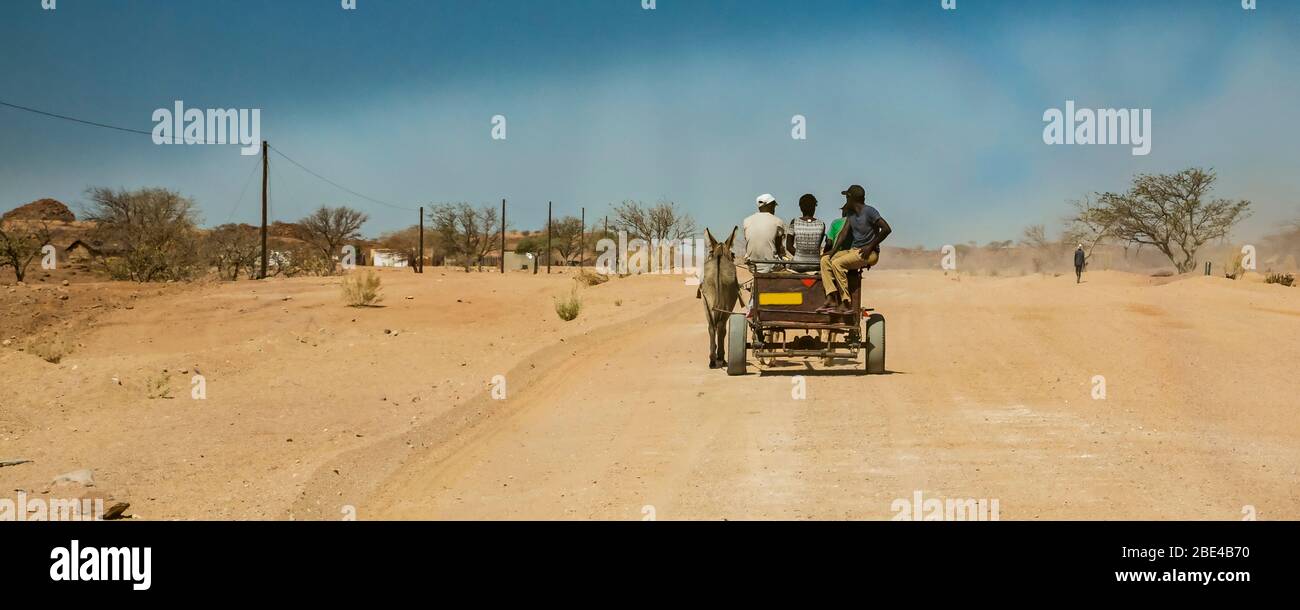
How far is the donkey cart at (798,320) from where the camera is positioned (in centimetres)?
1368

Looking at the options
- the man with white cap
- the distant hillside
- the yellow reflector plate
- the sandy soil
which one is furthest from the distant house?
the yellow reflector plate

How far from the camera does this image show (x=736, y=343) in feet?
45.8

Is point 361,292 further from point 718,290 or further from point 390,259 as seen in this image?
point 390,259

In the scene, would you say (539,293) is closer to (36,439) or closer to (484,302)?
(484,302)

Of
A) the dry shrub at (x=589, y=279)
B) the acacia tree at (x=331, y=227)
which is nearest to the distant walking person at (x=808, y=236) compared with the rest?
the dry shrub at (x=589, y=279)

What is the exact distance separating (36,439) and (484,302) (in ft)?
69.4

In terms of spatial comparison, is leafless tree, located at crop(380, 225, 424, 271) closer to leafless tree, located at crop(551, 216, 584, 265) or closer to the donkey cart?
leafless tree, located at crop(551, 216, 584, 265)

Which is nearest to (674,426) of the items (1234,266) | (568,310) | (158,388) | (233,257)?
(158,388)

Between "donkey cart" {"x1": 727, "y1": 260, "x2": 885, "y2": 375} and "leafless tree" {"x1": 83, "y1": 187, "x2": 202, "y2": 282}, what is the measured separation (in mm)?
39453

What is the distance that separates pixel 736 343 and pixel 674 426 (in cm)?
344

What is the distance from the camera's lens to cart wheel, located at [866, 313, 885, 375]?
45.4 feet

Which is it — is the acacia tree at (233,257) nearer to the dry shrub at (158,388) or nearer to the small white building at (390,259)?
the dry shrub at (158,388)
